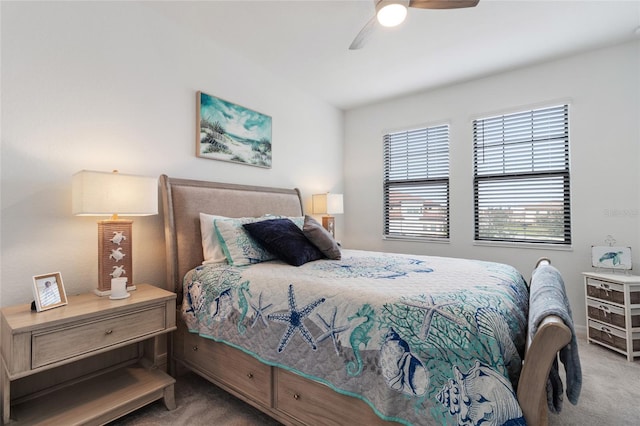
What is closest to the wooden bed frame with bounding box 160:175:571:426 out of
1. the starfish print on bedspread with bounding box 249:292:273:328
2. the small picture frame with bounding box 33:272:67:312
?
the starfish print on bedspread with bounding box 249:292:273:328

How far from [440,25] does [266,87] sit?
1795 millimetres

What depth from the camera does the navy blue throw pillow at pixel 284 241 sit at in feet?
7.08

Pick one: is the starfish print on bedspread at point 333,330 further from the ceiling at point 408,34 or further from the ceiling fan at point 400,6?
the ceiling at point 408,34

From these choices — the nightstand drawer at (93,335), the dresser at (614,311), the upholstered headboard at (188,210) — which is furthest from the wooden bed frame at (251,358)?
the dresser at (614,311)

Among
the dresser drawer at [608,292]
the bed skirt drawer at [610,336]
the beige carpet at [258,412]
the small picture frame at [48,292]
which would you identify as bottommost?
the beige carpet at [258,412]

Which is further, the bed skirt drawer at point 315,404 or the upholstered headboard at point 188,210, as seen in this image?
the upholstered headboard at point 188,210

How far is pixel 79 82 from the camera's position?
1.97m

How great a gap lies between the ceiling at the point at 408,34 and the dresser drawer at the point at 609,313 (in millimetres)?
2381

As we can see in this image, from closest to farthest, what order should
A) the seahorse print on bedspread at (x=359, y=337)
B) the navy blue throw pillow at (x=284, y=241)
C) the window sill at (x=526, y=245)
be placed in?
the seahorse print on bedspread at (x=359, y=337) → the navy blue throw pillow at (x=284, y=241) → the window sill at (x=526, y=245)

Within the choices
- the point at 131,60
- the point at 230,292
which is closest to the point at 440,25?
the point at 131,60

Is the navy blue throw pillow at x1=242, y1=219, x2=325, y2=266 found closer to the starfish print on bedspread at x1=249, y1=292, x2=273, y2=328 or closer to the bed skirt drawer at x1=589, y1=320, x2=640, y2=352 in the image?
the starfish print on bedspread at x1=249, y1=292, x2=273, y2=328

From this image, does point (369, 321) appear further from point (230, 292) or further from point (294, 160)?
point (294, 160)

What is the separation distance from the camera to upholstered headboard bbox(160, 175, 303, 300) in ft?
7.27

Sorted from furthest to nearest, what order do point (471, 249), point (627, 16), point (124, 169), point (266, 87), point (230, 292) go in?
point (471, 249) → point (266, 87) → point (627, 16) → point (124, 169) → point (230, 292)
